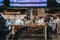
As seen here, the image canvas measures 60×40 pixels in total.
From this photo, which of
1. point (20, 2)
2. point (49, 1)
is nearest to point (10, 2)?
point (20, 2)

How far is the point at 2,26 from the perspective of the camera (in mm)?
2385

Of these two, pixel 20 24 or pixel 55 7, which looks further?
pixel 20 24

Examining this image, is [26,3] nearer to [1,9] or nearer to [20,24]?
[1,9]

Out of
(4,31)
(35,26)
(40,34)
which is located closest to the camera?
(4,31)

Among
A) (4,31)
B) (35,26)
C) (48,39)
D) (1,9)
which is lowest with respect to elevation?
(48,39)

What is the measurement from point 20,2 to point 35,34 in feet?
18.5

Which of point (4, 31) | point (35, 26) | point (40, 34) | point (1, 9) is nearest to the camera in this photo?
point (4, 31)

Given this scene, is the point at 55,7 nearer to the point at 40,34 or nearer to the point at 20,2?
the point at 20,2

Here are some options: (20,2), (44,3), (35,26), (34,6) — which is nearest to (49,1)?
(44,3)

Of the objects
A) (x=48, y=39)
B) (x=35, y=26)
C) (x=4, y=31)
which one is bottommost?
(x=48, y=39)

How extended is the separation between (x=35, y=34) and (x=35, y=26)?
0.98 m

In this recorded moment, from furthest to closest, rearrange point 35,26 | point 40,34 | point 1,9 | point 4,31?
point 40,34, point 35,26, point 1,9, point 4,31

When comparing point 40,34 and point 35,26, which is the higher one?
point 35,26

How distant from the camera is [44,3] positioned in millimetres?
2496
